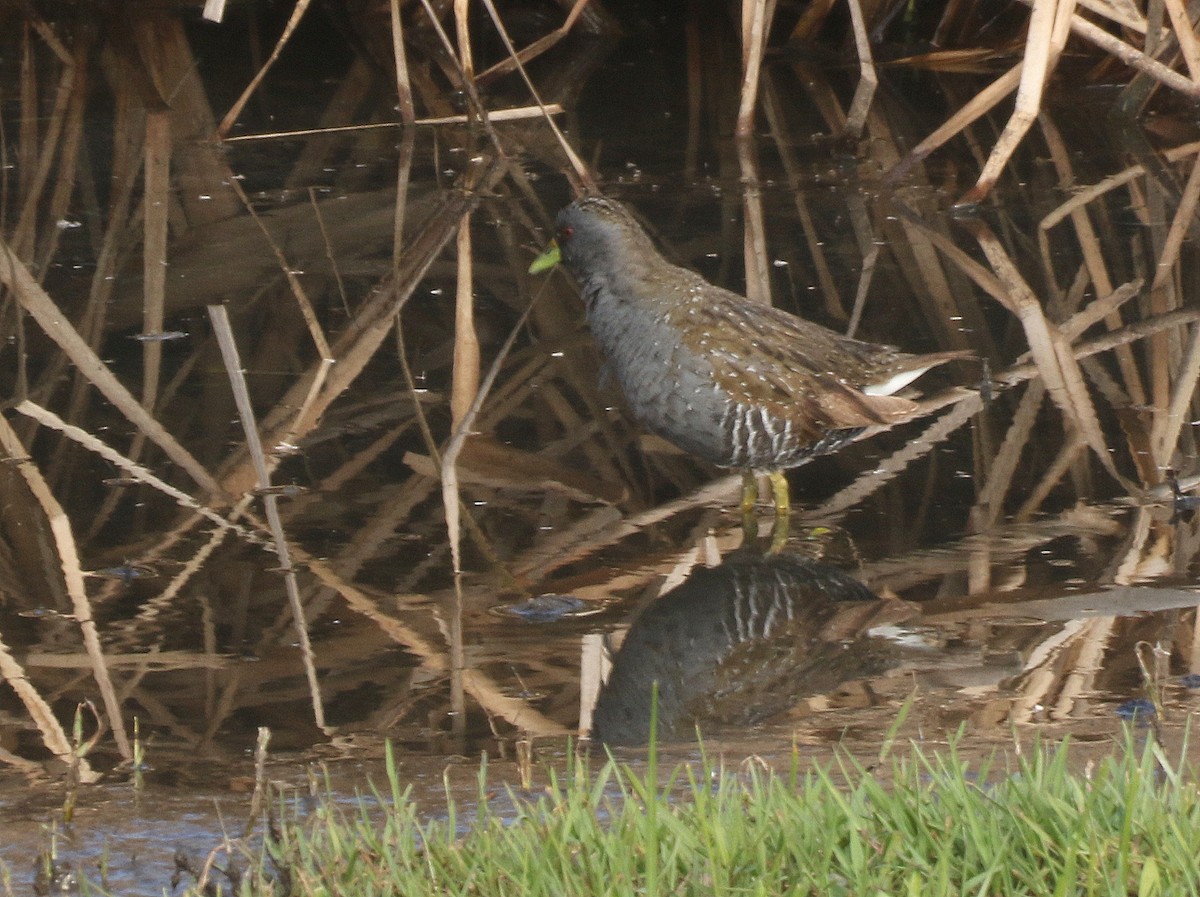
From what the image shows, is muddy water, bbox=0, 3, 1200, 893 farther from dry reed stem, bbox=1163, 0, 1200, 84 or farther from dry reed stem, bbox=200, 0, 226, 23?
dry reed stem, bbox=200, 0, 226, 23

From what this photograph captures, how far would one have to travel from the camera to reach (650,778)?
96.3 inches

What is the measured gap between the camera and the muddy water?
341cm

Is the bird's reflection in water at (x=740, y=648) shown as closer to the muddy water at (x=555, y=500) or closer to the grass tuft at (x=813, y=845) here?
the muddy water at (x=555, y=500)

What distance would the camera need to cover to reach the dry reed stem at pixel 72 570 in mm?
3443

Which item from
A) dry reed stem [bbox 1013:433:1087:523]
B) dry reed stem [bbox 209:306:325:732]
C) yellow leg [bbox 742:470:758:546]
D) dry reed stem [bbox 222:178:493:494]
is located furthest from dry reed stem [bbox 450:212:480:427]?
dry reed stem [bbox 1013:433:1087:523]

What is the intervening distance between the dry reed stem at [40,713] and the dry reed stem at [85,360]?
1.03 metres

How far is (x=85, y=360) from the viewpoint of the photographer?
213 inches

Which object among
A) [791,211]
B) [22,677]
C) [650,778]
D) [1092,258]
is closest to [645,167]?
[791,211]

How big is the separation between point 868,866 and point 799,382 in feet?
7.05

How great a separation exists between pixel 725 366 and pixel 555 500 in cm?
64

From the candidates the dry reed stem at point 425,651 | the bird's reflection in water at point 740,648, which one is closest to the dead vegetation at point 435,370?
the dry reed stem at point 425,651

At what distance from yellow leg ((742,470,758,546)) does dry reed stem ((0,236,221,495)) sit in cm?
139

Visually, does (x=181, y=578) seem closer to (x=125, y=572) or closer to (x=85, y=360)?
(x=125, y=572)

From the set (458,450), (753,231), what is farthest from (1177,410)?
(753,231)
